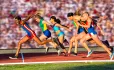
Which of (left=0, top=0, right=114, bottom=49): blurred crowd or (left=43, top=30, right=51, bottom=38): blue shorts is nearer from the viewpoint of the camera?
(left=43, top=30, right=51, bottom=38): blue shorts

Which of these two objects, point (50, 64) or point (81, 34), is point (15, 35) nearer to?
point (81, 34)

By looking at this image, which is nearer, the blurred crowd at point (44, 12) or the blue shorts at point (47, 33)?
the blue shorts at point (47, 33)

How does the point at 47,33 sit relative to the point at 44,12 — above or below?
below

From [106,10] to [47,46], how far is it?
344 cm

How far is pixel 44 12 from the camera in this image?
75.7ft

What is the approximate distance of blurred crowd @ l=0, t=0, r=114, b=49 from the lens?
74.8ft

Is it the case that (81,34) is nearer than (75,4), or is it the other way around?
(81,34)

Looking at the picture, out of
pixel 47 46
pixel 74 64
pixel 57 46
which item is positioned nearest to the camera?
pixel 74 64

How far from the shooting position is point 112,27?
23.5 m

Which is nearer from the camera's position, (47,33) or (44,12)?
(47,33)

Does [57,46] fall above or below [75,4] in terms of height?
below

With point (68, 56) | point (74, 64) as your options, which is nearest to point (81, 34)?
point (68, 56)

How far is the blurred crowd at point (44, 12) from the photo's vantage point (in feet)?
74.8

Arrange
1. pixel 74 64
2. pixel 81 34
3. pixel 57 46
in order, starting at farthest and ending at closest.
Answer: pixel 57 46 < pixel 81 34 < pixel 74 64
